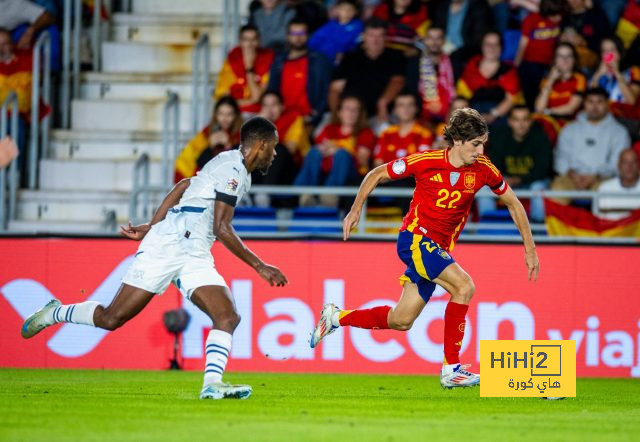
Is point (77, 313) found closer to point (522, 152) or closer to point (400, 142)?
point (400, 142)

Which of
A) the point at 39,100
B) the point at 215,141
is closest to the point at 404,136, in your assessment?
the point at 215,141

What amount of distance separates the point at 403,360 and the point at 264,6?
621cm

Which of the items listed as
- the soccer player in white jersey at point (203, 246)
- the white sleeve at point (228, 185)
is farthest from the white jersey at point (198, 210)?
the white sleeve at point (228, 185)

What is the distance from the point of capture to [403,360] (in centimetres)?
1402

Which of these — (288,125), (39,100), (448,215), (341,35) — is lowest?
(448,215)

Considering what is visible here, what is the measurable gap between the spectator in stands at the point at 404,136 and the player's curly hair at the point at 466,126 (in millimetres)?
5516

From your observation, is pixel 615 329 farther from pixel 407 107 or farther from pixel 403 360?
pixel 407 107

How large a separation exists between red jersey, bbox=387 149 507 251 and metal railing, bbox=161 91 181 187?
6.35 m

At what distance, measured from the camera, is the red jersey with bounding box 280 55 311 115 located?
17016 millimetres

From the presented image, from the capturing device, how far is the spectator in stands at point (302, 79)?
670 inches

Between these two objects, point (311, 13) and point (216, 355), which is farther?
point (311, 13)

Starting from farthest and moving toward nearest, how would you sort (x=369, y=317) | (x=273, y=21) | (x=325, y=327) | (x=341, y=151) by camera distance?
(x=273, y=21) < (x=341, y=151) < (x=325, y=327) < (x=369, y=317)

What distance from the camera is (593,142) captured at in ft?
52.5

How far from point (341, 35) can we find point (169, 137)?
2.70 m
